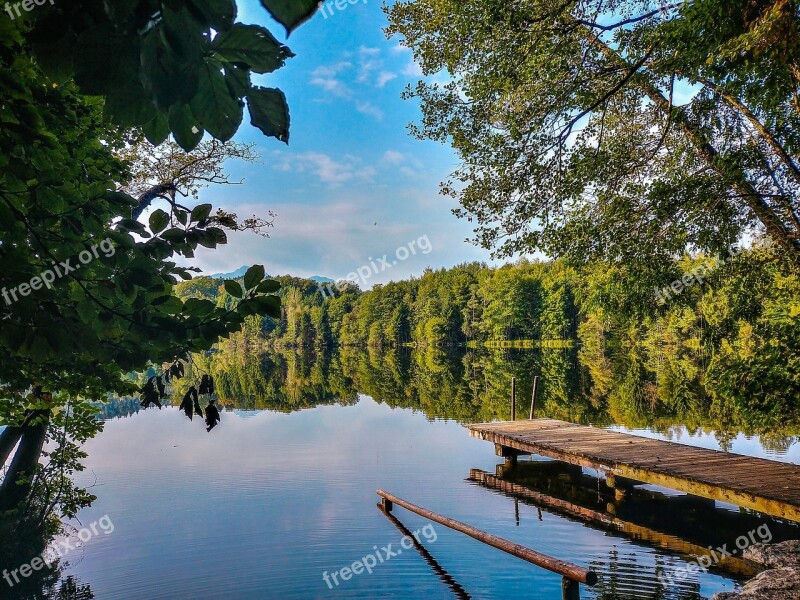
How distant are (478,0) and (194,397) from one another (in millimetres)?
9884

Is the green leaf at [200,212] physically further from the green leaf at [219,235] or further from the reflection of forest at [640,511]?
the reflection of forest at [640,511]

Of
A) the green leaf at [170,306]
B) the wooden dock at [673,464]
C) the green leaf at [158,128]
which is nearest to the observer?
the green leaf at [158,128]

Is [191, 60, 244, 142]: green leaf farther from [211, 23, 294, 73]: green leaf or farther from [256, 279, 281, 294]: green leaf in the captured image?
[256, 279, 281, 294]: green leaf

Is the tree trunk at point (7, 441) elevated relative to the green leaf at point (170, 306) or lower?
lower

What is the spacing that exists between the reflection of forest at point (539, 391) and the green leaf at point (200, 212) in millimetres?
10565

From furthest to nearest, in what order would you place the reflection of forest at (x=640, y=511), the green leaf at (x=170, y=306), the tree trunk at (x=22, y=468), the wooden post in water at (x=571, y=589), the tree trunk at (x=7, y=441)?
1. the reflection of forest at (x=640, y=511)
2. the tree trunk at (x=22, y=468)
3. the tree trunk at (x=7, y=441)
4. the wooden post in water at (x=571, y=589)
5. the green leaf at (x=170, y=306)

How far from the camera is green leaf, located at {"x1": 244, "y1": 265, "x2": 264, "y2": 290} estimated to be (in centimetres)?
168

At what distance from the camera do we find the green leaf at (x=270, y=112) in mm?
1135

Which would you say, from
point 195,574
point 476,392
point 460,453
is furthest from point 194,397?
point 476,392

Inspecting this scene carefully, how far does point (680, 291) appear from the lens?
38.7 feet

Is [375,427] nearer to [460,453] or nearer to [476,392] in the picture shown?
[460,453]

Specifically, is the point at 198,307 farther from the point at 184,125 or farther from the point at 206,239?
the point at 184,125

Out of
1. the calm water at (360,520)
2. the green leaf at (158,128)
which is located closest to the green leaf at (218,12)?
the green leaf at (158,128)

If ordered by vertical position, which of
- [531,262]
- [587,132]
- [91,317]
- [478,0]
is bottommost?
[91,317]
